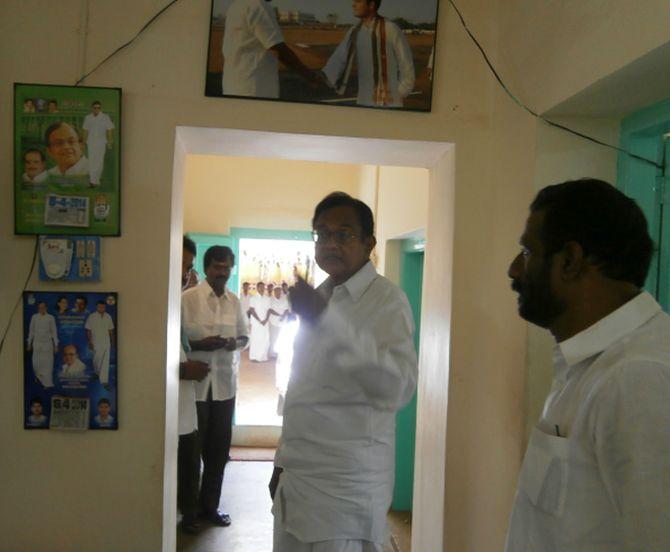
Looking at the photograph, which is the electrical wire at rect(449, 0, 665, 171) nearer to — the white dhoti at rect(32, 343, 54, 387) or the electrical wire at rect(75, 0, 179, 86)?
the electrical wire at rect(75, 0, 179, 86)

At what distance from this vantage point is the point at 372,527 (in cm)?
136

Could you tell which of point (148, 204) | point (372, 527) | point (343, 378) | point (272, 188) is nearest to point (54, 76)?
point (148, 204)

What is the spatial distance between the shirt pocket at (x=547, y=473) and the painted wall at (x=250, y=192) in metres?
3.92

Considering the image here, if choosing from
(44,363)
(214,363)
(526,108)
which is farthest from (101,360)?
(526,108)

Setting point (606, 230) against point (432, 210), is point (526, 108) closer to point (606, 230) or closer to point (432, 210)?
point (432, 210)

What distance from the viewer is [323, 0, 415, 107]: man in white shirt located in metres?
1.75

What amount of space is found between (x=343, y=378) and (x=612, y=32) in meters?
1.08

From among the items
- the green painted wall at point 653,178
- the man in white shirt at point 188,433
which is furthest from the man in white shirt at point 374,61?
the man in white shirt at point 188,433

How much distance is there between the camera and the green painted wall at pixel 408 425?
10.8ft

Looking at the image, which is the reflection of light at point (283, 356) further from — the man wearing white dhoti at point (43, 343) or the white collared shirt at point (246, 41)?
the white collared shirt at point (246, 41)

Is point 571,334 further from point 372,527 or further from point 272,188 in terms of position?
point 272,188

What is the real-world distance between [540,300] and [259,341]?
4.09m

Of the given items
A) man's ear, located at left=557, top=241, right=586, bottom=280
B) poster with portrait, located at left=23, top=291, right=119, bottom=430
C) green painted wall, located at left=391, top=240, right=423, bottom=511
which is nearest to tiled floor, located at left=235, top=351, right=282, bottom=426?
green painted wall, located at left=391, top=240, right=423, bottom=511

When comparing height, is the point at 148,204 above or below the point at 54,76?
below
